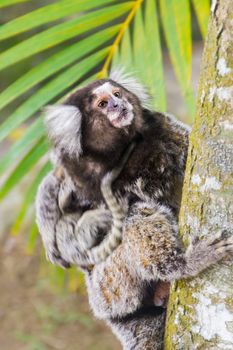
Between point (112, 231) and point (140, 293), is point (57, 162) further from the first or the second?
point (140, 293)

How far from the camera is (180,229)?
6.31ft

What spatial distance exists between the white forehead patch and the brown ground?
3071 millimetres

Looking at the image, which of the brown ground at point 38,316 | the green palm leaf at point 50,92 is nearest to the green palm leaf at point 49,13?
the green palm leaf at point 50,92

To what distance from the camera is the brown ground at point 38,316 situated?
5125 mm

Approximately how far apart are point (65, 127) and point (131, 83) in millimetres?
366

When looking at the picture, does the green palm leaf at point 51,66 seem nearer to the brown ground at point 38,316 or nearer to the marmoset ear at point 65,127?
the marmoset ear at point 65,127

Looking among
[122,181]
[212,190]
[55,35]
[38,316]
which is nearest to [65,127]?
[122,181]

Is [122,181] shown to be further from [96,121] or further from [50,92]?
[50,92]

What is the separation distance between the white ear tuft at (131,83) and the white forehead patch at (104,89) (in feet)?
0.45

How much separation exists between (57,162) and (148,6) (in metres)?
0.68

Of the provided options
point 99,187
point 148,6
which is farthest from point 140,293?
point 148,6

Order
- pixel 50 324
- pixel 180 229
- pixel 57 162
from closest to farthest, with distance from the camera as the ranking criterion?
1. pixel 180 229
2. pixel 57 162
3. pixel 50 324

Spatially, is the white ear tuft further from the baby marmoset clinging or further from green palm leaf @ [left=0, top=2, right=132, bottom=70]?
green palm leaf @ [left=0, top=2, right=132, bottom=70]

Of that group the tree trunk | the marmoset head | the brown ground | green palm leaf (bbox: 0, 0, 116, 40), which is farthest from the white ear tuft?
the brown ground
